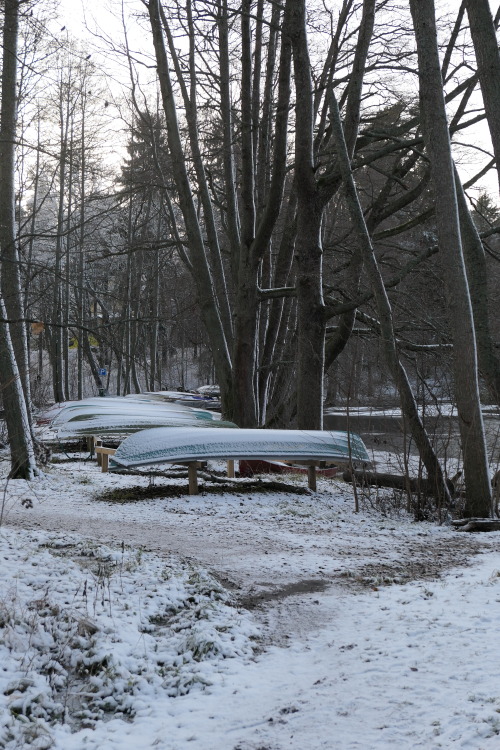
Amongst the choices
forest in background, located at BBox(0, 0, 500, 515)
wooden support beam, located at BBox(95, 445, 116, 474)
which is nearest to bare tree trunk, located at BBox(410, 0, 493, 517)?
forest in background, located at BBox(0, 0, 500, 515)

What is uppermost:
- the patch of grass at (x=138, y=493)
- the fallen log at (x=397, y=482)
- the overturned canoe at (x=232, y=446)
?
the overturned canoe at (x=232, y=446)

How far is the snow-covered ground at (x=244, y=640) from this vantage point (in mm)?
2578

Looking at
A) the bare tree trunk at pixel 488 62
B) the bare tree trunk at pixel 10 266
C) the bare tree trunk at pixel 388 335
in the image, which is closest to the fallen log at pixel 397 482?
the bare tree trunk at pixel 388 335

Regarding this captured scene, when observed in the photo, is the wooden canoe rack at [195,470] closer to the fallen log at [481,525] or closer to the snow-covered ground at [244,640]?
the snow-covered ground at [244,640]

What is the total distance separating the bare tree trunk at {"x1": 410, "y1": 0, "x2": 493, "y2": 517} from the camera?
663 centimetres

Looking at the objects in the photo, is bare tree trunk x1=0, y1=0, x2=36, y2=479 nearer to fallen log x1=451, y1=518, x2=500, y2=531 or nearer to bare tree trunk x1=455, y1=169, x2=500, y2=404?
fallen log x1=451, y1=518, x2=500, y2=531

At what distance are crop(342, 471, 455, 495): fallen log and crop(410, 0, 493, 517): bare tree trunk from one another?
0.61 meters

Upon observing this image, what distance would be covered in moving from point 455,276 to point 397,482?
8.96 feet

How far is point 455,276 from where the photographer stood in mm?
6676

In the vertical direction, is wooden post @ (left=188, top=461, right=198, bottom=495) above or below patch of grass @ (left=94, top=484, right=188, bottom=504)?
above

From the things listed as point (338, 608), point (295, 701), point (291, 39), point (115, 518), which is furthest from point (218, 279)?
point (295, 701)

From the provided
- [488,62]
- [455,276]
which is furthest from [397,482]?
[488,62]

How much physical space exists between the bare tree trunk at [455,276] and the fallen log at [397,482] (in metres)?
0.61

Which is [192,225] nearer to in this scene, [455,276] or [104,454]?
[104,454]
